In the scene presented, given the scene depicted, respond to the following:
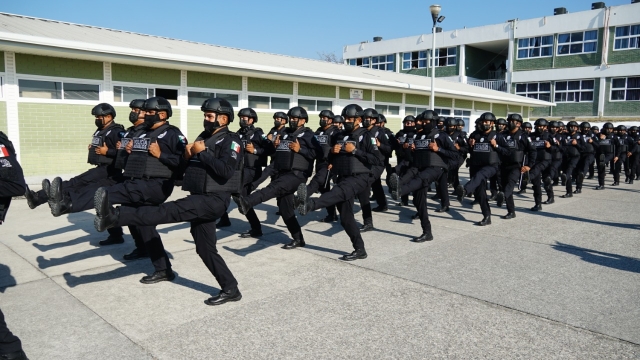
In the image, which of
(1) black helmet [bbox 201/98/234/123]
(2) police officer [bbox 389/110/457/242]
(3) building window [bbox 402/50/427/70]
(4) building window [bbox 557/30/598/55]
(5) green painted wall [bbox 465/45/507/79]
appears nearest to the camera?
(1) black helmet [bbox 201/98/234/123]

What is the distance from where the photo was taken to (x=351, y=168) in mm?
6355

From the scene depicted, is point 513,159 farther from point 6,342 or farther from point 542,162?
point 6,342

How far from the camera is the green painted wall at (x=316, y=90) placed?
706 inches

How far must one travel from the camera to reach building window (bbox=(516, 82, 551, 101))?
125 ft

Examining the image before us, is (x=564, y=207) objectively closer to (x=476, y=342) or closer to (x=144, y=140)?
(x=476, y=342)

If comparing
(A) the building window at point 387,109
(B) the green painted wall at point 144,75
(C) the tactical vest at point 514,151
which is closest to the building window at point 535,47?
(A) the building window at point 387,109

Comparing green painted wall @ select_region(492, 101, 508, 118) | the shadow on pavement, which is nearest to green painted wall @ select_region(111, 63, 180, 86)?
the shadow on pavement

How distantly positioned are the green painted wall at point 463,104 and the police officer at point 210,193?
23013 mm

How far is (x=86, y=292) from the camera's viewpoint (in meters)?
4.87

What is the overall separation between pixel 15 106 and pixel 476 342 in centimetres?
1217

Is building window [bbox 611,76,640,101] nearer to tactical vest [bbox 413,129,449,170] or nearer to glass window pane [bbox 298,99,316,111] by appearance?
glass window pane [bbox 298,99,316,111]

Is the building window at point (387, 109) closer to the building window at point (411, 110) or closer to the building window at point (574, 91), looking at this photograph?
the building window at point (411, 110)

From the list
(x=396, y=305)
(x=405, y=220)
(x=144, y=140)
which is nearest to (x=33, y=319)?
(x=144, y=140)

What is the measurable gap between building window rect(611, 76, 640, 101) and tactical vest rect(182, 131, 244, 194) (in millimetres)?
37550
